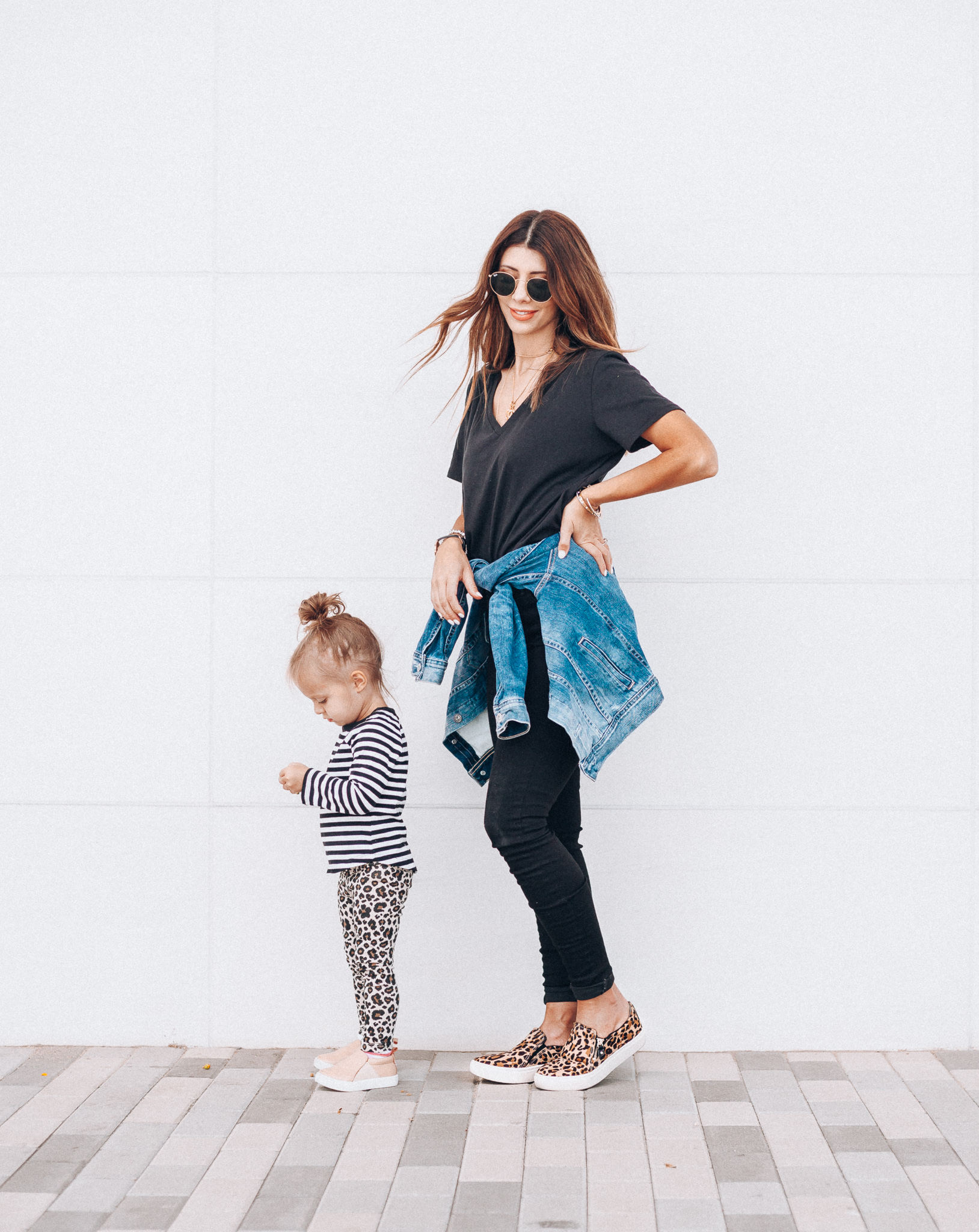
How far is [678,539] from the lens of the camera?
2727 mm

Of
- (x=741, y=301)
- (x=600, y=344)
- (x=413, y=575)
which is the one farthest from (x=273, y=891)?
(x=741, y=301)

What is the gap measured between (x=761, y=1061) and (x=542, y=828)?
84cm

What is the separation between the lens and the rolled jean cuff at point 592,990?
2.35m

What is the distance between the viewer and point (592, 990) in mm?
2346

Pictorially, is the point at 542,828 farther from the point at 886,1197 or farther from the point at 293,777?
the point at 886,1197

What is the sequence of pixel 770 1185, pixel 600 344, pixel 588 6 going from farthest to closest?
1. pixel 588 6
2. pixel 600 344
3. pixel 770 1185

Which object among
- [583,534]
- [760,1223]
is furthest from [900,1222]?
[583,534]

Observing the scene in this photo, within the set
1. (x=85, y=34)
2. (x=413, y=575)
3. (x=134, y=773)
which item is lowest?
(x=134, y=773)

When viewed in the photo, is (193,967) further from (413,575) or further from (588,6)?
(588,6)

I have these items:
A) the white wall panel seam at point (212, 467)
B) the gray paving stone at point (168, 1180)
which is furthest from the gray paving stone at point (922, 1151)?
the white wall panel seam at point (212, 467)

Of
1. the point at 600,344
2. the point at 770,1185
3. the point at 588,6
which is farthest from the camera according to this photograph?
the point at 588,6

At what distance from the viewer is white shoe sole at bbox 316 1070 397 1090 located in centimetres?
237

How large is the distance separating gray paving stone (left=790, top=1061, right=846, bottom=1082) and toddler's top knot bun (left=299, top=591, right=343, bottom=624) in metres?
1.42

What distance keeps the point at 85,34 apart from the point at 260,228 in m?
0.64
